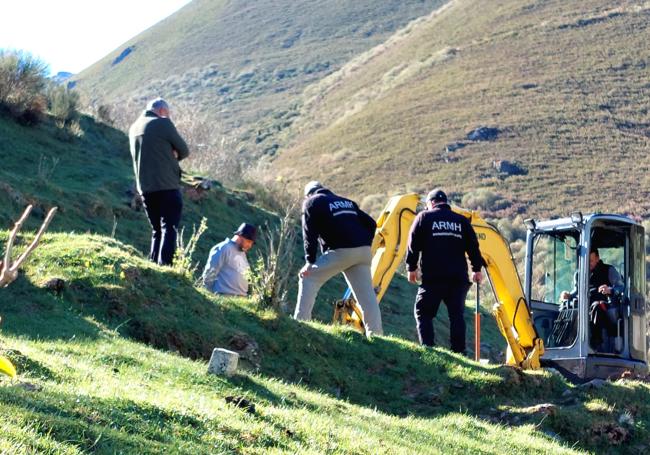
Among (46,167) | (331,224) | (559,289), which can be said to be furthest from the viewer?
(46,167)

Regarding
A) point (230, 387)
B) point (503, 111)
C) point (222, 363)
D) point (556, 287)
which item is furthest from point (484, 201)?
point (230, 387)

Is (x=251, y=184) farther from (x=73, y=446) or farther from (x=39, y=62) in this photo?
(x=73, y=446)

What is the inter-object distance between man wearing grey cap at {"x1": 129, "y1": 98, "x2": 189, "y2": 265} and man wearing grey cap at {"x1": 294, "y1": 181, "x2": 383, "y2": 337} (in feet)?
4.90

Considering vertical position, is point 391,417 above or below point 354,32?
below

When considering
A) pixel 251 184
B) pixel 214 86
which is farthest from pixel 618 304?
pixel 214 86

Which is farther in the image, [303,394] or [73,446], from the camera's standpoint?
[303,394]

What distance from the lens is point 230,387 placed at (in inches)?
346

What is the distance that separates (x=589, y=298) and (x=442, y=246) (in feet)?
9.40

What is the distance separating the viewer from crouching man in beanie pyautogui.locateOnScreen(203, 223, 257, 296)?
13.0 meters

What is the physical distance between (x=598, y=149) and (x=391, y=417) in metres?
45.7

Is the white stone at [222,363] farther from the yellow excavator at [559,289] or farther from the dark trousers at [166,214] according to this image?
the yellow excavator at [559,289]

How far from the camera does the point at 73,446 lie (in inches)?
236

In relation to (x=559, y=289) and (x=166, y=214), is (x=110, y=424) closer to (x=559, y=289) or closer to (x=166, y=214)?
(x=166, y=214)

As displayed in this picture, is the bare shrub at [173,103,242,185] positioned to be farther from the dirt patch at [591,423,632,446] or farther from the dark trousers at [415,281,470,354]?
the dirt patch at [591,423,632,446]
